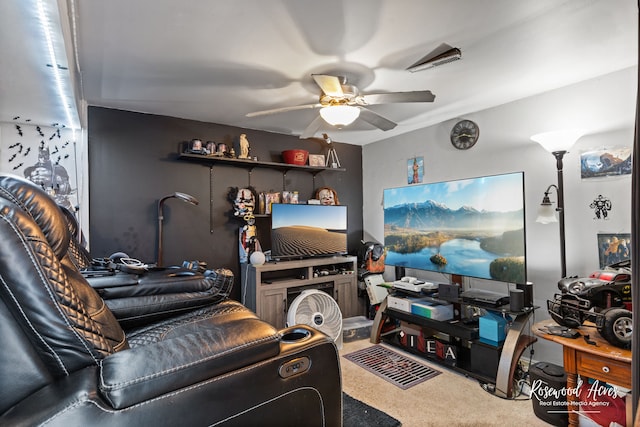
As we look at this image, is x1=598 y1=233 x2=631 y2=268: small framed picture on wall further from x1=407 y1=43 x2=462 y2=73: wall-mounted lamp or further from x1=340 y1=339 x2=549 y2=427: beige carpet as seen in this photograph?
x1=407 y1=43 x2=462 y2=73: wall-mounted lamp

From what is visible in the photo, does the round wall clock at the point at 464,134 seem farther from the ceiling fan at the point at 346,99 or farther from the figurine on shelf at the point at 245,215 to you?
the figurine on shelf at the point at 245,215

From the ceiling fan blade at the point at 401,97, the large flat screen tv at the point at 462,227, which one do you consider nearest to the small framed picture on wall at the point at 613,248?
the large flat screen tv at the point at 462,227

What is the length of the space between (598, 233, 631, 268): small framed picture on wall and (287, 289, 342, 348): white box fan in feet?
6.84

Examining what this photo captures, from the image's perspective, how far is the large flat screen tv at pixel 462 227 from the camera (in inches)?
98.8

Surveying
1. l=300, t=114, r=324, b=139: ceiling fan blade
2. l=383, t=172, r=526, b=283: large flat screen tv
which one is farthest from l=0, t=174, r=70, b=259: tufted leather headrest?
l=383, t=172, r=526, b=283: large flat screen tv

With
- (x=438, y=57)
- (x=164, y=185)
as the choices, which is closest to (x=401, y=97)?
(x=438, y=57)

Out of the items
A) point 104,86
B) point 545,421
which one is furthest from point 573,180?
point 104,86

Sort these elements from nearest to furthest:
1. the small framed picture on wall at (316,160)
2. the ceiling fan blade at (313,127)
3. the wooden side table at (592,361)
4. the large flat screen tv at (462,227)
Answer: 1. the wooden side table at (592,361)
2. the large flat screen tv at (462,227)
3. the ceiling fan blade at (313,127)
4. the small framed picture on wall at (316,160)

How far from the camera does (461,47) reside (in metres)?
2.00

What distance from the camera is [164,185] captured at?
127 inches

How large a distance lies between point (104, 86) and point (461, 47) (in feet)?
8.34

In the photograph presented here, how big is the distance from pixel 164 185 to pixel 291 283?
159 cm

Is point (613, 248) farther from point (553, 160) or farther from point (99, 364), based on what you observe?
point (99, 364)

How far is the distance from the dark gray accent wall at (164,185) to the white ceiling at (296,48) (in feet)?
1.10
